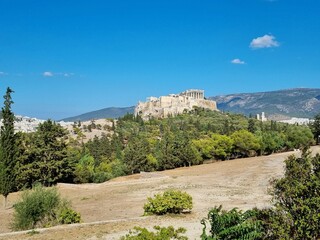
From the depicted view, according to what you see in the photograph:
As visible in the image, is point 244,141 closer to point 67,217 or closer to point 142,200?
point 142,200

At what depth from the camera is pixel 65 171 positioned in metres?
48.9

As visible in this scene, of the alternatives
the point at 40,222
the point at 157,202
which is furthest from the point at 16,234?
the point at 157,202

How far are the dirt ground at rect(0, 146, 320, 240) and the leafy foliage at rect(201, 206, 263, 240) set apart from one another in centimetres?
601

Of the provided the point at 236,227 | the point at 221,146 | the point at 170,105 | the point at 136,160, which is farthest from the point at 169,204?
the point at 170,105

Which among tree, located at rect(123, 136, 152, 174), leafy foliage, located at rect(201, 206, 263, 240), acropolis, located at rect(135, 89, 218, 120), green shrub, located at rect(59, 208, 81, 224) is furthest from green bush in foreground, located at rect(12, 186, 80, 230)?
acropolis, located at rect(135, 89, 218, 120)

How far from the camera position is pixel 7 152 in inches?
1382

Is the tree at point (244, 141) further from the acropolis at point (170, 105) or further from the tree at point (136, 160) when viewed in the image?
the acropolis at point (170, 105)

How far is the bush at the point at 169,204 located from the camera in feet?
73.6

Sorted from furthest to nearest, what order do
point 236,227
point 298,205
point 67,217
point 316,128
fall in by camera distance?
point 316,128 → point 67,217 → point 236,227 → point 298,205

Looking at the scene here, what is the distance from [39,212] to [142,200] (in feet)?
38.5

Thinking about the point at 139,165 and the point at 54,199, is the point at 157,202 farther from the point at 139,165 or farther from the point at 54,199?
the point at 139,165

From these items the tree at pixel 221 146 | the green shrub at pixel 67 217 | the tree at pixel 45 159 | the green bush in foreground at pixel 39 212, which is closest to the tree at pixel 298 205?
the green shrub at pixel 67 217

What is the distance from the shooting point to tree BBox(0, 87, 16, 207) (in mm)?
33719

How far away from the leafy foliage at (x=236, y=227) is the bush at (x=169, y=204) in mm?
10817
